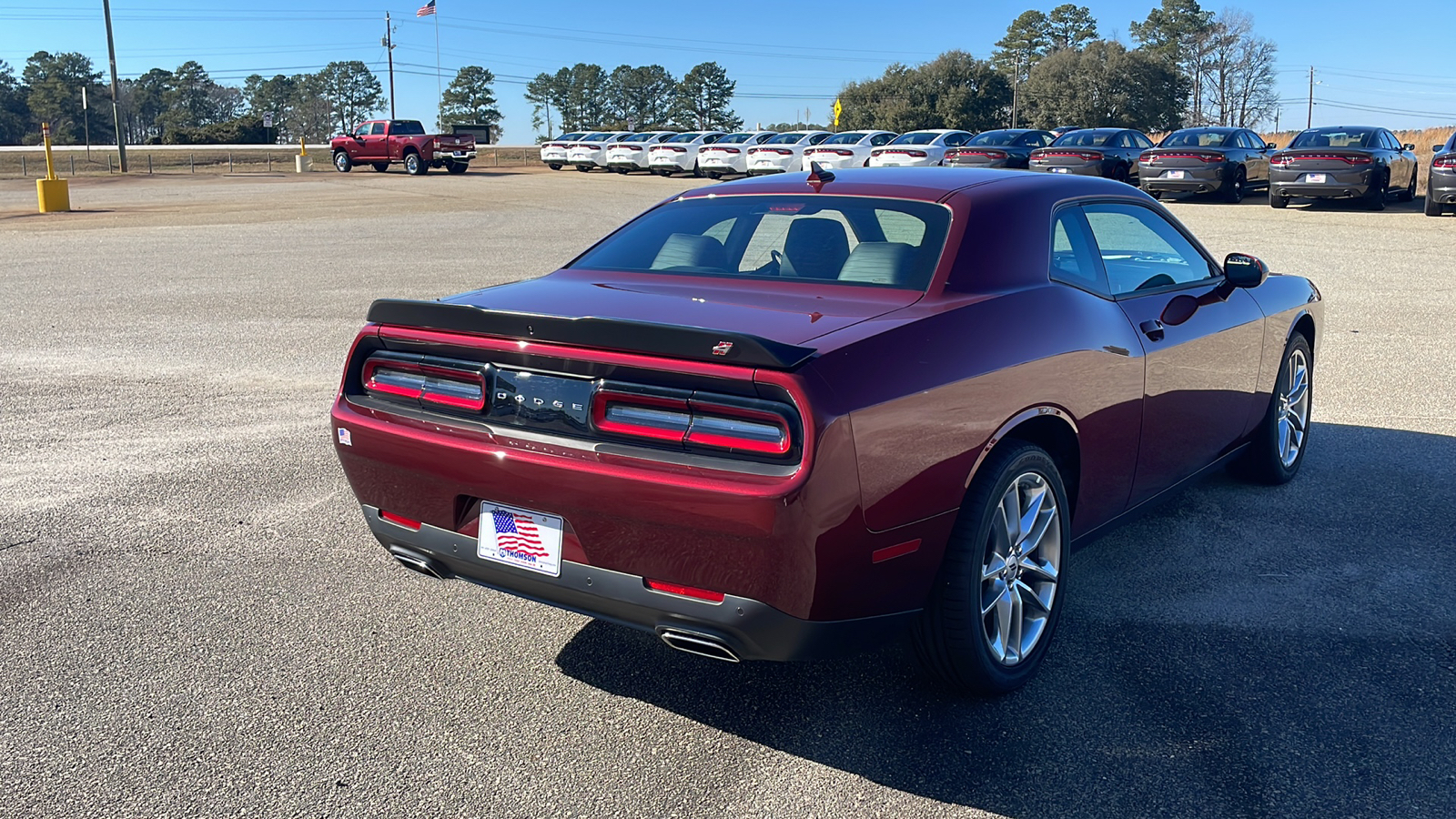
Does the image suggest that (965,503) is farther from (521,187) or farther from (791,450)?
(521,187)

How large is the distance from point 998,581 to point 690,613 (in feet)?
3.32

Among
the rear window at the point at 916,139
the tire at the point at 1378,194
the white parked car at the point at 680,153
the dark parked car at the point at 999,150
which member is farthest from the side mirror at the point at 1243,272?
the white parked car at the point at 680,153

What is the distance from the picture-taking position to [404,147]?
42031mm

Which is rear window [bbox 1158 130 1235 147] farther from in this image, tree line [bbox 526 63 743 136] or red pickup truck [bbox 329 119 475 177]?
tree line [bbox 526 63 743 136]

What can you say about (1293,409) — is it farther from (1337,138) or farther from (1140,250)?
(1337,138)

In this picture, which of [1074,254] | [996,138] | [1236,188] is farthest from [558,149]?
[1074,254]

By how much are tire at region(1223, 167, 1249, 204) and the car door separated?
808 inches

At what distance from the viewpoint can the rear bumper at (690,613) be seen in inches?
110

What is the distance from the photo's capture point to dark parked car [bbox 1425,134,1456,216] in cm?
1906

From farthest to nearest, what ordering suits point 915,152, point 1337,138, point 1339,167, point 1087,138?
point 915,152 → point 1087,138 → point 1337,138 → point 1339,167

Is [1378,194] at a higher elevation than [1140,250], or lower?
higher

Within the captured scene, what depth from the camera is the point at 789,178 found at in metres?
4.39

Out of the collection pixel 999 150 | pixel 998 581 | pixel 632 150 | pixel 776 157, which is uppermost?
pixel 632 150

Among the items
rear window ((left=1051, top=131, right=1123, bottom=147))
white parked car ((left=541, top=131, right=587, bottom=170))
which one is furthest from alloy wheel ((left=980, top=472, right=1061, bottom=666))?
white parked car ((left=541, top=131, right=587, bottom=170))
